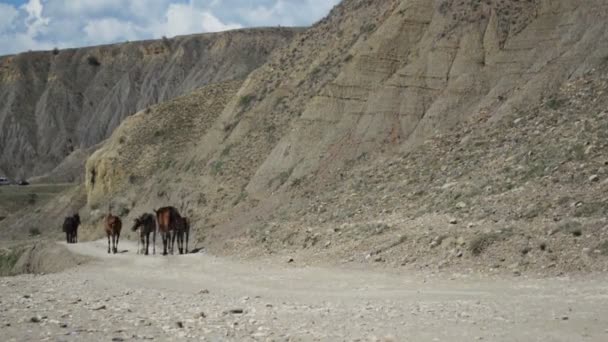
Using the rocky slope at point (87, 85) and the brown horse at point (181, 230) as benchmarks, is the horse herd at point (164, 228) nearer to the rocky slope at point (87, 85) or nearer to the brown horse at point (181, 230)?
the brown horse at point (181, 230)

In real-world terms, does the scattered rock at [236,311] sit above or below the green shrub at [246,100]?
below

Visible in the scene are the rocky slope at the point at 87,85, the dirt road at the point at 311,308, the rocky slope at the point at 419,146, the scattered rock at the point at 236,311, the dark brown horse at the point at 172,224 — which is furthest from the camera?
the rocky slope at the point at 87,85

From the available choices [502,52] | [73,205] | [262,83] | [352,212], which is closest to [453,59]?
[502,52]

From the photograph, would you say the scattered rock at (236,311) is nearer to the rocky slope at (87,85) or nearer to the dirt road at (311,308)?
the dirt road at (311,308)

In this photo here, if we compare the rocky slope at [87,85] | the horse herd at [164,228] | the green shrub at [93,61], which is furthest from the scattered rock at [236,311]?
the green shrub at [93,61]

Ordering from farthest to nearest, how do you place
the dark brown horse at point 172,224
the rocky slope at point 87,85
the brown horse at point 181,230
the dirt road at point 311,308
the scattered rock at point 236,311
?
1. the rocky slope at point 87,85
2. the brown horse at point 181,230
3. the dark brown horse at point 172,224
4. the scattered rock at point 236,311
5. the dirt road at point 311,308

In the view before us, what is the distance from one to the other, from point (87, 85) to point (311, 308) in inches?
5124

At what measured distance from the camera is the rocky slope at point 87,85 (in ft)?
415

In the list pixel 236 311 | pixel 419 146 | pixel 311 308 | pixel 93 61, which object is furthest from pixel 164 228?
pixel 93 61

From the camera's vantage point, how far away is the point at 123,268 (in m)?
27.3

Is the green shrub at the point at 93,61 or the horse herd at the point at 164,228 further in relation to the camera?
the green shrub at the point at 93,61

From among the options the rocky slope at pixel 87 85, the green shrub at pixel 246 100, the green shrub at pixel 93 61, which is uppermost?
the green shrub at pixel 93 61

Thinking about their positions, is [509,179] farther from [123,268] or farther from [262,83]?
[262,83]

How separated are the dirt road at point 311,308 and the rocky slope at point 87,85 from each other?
103 m
